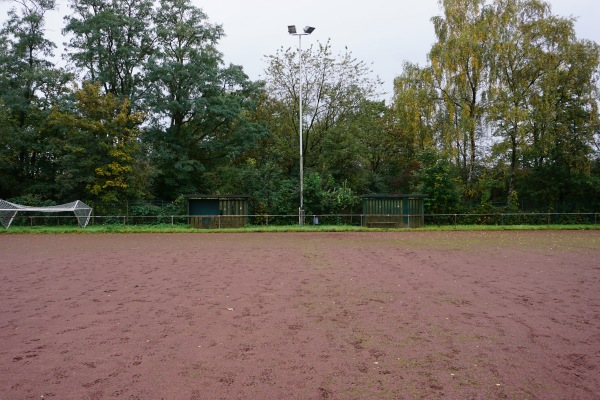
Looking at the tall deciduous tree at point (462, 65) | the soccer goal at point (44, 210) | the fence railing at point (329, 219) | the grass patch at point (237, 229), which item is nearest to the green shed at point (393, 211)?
the fence railing at point (329, 219)

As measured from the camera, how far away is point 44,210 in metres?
25.4

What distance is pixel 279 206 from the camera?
30469 mm

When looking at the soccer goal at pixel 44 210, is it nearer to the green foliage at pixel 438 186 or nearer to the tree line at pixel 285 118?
the tree line at pixel 285 118

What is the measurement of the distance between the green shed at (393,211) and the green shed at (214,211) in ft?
27.9

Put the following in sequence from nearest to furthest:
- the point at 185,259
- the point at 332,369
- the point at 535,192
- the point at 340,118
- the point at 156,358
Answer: the point at 332,369
the point at 156,358
the point at 185,259
the point at 535,192
the point at 340,118

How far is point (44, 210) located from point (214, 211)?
10115 millimetres

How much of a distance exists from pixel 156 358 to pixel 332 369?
6.84 feet

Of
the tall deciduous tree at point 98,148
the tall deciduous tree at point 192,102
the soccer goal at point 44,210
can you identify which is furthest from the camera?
the tall deciduous tree at point 192,102

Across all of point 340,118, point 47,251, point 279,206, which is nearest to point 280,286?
point 47,251

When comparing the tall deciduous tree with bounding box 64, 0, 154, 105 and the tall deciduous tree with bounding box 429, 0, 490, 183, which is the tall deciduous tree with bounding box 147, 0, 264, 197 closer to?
the tall deciduous tree with bounding box 64, 0, 154, 105

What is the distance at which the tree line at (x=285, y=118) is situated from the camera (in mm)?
30406

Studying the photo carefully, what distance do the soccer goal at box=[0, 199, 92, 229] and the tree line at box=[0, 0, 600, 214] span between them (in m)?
2.13

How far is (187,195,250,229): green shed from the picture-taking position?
2711 cm

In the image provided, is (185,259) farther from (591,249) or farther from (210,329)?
(591,249)
